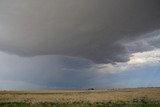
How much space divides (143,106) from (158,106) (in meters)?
2.17

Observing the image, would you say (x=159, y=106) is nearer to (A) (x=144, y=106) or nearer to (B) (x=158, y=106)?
(B) (x=158, y=106)

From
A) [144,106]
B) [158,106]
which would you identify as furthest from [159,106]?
[144,106]

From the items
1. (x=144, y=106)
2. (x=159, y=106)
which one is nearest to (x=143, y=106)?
(x=144, y=106)

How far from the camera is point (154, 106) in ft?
108

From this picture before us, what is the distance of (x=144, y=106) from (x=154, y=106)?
4.97ft

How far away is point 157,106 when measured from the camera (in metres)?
32.8

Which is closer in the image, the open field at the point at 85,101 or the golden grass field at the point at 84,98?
the open field at the point at 85,101

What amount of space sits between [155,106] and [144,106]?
63.6 inches

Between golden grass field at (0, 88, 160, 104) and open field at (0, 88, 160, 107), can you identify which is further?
golden grass field at (0, 88, 160, 104)

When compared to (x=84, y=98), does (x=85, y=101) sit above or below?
below

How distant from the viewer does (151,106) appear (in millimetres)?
32969

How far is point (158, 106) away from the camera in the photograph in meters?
32.6

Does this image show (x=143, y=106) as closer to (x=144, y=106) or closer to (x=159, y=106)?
(x=144, y=106)

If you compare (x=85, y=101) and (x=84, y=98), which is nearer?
(x=85, y=101)
